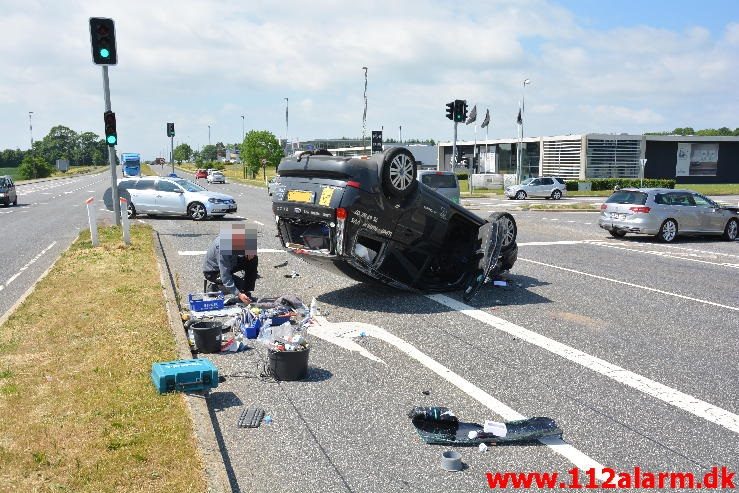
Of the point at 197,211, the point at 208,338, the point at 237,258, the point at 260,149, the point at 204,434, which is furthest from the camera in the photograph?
the point at 260,149

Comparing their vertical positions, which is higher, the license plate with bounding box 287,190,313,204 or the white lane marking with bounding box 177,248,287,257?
the license plate with bounding box 287,190,313,204

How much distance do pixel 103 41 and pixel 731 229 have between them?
1811 cm

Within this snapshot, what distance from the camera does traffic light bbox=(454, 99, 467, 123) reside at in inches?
1061

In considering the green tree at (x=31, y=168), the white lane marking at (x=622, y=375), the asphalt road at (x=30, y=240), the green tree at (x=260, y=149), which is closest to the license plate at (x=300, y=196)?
the white lane marking at (x=622, y=375)

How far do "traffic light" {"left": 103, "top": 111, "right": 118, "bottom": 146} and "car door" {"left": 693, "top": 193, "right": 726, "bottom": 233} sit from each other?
55.2 feet

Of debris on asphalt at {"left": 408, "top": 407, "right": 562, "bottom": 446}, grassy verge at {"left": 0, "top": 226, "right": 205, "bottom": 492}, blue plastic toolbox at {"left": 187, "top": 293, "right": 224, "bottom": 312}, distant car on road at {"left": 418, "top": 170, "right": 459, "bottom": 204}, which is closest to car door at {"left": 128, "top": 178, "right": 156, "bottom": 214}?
distant car on road at {"left": 418, "top": 170, "right": 459, "bottom": 204}

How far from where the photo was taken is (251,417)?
17.4 feet

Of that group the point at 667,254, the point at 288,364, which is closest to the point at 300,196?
the point at 288,364

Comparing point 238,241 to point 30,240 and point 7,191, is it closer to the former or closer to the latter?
point 30,240

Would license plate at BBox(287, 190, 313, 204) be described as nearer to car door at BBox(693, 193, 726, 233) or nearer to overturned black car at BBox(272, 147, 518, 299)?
overturned black car at BBox(272, 147, 518, 299)

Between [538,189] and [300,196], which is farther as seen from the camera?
[538,189]

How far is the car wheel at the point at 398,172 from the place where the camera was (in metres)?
8.78

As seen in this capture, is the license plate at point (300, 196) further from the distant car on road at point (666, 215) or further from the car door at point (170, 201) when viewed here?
the car door at point (170, 201)

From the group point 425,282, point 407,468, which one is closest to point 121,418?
point 407,468
